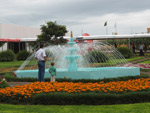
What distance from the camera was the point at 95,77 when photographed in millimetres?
11477

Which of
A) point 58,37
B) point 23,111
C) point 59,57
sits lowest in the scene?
point 23,111

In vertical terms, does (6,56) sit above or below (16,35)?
below

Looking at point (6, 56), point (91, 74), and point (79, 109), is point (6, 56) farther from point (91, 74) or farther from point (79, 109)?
point (79, 109)

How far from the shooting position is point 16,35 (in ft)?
144

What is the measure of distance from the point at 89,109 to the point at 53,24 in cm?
2784

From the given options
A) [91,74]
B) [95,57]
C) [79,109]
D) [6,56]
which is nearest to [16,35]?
[6,56]

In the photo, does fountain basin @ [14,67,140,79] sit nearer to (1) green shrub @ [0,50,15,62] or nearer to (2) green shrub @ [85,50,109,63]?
(2) green shrub @ [85,50,109,63]

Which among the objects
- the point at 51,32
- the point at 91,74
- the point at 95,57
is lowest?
the point at 91,74

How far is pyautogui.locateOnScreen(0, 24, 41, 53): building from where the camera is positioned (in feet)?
131

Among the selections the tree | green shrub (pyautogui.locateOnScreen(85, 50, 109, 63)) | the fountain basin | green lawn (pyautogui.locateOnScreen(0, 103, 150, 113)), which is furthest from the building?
green lawn (pyautogui.locateOnScreen(0, 103, 150, 113))

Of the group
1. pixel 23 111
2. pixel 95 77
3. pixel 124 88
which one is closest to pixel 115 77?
pixel 95 77

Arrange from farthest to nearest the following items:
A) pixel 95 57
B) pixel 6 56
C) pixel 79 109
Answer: pixel 6 56
pixel 95 57
pixel 79 109

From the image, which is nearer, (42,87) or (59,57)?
(42,87)

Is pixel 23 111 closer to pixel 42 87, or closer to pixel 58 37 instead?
pixel 42 87
